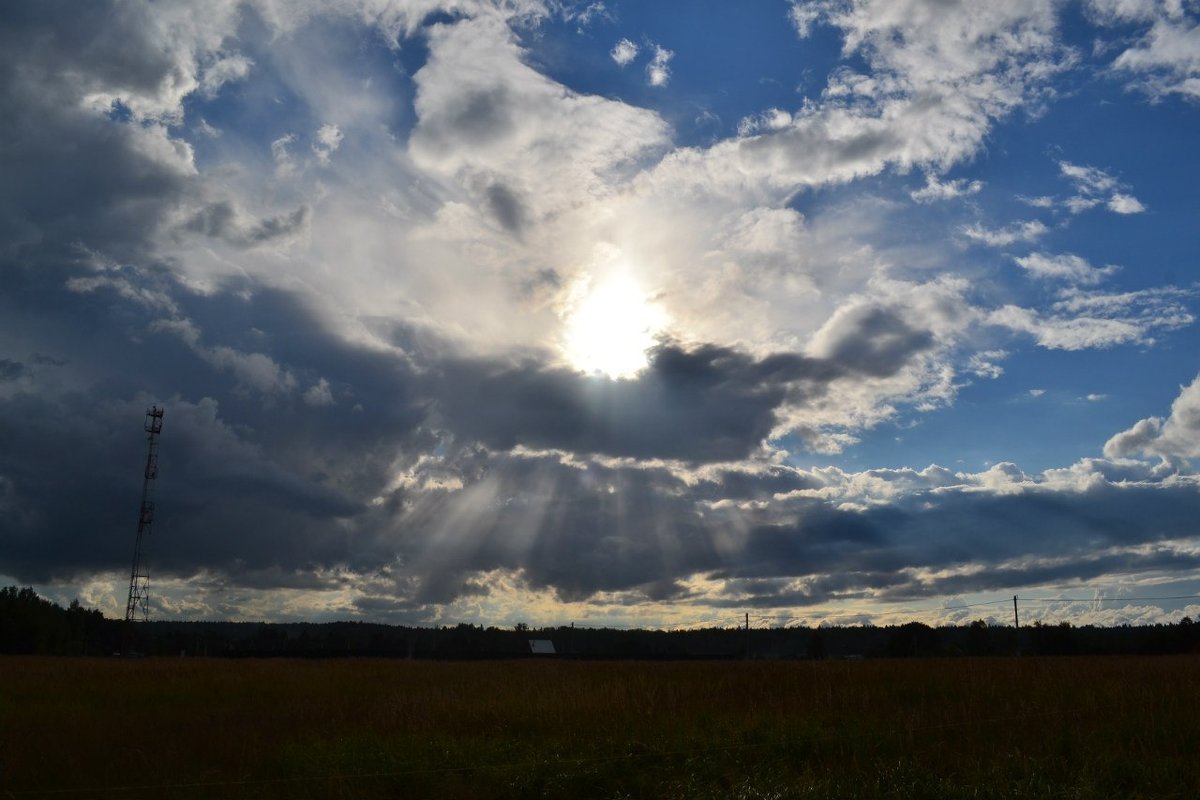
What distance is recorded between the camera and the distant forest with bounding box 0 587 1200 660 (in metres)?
65.1

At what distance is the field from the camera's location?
446 inches

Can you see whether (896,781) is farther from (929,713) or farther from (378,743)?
(378,743)

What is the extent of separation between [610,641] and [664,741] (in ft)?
369

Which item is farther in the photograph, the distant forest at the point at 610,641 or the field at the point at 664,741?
the distant forest at the point at 610,641

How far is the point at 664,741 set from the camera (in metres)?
13.8

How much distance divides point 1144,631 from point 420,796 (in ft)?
255

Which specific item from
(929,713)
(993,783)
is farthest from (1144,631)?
(993,783)

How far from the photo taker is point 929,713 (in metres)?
15.3

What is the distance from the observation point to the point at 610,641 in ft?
403

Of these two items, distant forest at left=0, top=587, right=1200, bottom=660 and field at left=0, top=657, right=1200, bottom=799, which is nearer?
field at left=0, top=657, right=1200, bottom=799

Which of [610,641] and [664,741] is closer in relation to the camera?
[664,741]

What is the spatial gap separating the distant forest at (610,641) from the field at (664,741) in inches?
1266

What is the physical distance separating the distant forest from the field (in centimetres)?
3215

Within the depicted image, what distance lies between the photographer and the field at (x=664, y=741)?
11320 millimetres
